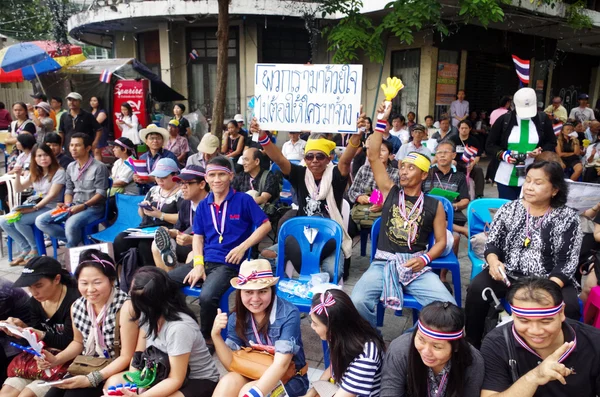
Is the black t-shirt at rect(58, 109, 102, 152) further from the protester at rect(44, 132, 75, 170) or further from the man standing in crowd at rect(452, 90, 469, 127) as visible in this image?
the man standing in crowd at rect(452, 90, 469, 127)

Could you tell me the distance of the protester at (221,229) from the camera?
140 inches

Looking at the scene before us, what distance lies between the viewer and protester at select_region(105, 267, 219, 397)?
2424 millimetres

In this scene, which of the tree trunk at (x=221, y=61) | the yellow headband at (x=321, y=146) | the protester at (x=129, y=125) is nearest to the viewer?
the yellow headband at (x=321, y=146)

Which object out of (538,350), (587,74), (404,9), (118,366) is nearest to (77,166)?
(118,366)

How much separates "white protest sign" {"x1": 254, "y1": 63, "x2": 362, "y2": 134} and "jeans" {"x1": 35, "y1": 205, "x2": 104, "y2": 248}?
241 centimetres

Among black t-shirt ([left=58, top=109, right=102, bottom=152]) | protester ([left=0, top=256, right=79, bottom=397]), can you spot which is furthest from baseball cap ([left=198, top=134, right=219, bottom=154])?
black t-shirt ([left=58, top=109, right=102, bottom=152])

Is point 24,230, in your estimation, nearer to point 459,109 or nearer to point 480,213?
point 480,213

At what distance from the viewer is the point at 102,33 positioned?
571 inches

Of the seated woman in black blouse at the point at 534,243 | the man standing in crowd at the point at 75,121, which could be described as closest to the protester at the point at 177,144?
the man standing in crowd at the point at 75,121

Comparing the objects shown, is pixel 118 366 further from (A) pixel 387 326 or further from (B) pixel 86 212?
(B) pixel 86 212

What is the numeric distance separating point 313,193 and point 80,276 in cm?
212

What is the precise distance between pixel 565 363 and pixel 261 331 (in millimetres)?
1585

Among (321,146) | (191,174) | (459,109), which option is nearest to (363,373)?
(321,146)

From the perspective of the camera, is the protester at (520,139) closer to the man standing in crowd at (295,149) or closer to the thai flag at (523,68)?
the thai flag at (523,68)
